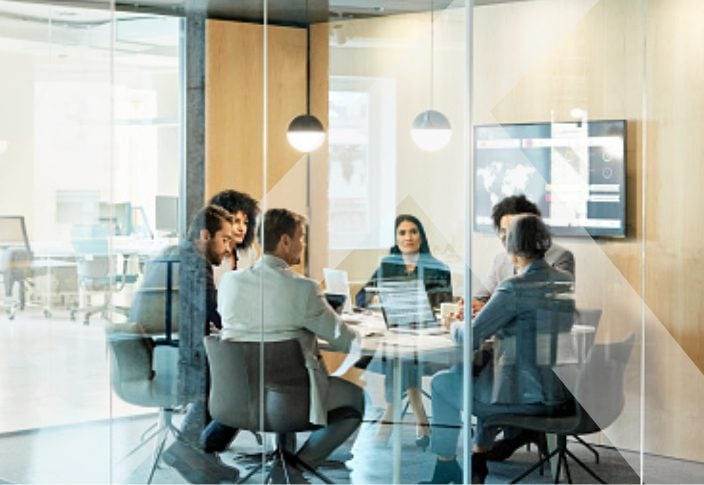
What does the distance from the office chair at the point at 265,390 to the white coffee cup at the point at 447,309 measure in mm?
701

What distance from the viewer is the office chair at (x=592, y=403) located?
6.15 metres

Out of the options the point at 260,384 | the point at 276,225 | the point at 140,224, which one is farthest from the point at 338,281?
the point at 140,224

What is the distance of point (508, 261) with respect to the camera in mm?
6145

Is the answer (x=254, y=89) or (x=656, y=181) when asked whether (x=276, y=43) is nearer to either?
(x=254, y=89)

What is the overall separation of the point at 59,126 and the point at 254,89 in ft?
4.17

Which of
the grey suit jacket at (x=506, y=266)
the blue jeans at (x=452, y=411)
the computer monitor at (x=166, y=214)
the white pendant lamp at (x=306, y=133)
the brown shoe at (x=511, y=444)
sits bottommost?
the brown shoe at (x=511, y=444)

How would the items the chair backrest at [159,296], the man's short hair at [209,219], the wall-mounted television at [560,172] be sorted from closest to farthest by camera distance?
1. the wall-mounted television at [560,172]
2. the man's short hair at [209,219]
3. the chair backrest at [159,296]

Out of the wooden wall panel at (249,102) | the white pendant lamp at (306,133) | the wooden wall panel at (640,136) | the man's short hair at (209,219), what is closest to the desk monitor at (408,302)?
the wooden wall panel at (640,136)

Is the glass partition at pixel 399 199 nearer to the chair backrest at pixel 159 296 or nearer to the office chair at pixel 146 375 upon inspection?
the chair backrest at pixel 159 296

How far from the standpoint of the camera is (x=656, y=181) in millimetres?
6086

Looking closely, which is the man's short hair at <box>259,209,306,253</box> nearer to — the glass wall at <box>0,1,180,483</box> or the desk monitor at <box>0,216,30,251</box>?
the glass wall at <box>0,1,180,483</box>

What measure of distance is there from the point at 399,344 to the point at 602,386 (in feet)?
3.15

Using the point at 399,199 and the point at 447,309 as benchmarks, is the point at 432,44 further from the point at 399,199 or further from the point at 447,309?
the point at 447,309

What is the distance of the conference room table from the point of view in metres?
6.21
